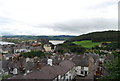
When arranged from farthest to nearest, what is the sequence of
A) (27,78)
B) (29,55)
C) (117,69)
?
(29,55), (27,78), (117,69)

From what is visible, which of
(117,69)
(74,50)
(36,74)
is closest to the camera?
(117,69)

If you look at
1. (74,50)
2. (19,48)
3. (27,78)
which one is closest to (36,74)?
(27,78)

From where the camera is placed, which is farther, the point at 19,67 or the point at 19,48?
the point at 19,48

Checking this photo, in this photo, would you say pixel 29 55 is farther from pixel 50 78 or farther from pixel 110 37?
pixel 110 37

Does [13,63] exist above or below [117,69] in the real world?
below

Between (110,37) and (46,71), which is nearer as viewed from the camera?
(46,71)

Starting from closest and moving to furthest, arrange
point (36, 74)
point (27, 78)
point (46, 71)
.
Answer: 1. point (27, 78)
2. point (36, 74)
3. point (46, 71)

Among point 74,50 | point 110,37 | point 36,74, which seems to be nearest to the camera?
point 36,74

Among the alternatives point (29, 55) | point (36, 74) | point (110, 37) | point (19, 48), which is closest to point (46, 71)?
point (36, 74)

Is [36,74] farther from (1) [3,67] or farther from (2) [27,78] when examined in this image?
(1) [3,67]
